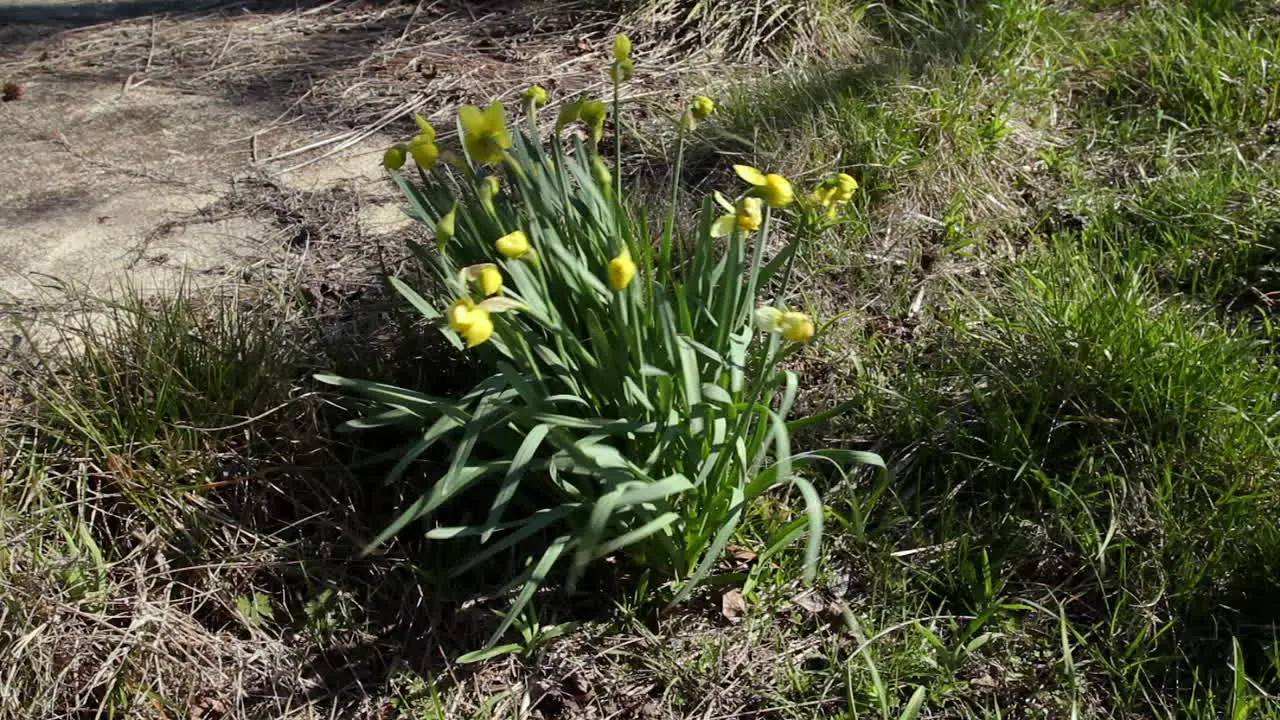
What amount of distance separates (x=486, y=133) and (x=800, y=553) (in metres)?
1.12

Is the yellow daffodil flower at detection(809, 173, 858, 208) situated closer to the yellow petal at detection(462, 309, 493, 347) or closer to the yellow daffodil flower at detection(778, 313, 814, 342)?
the yellow daffodil flower at detection(778, 313, 814, 342)

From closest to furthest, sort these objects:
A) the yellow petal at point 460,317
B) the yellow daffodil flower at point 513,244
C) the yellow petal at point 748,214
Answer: the yellow petal at point 460,317 → the yellow daffodil flower at point 513,244 → the yellow petal at point 748,214

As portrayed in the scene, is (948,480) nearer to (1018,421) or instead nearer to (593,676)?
(1018,421)

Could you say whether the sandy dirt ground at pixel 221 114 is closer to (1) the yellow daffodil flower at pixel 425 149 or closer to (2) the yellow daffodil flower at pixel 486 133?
(1) the yellow daffodil flower at pixel 425 149

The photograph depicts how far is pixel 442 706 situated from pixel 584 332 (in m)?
0.77

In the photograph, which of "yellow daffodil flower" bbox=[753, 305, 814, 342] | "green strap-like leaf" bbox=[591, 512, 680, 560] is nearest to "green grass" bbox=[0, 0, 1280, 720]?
"green strap-like leaf" bbox=[591, 512, 680, 560]

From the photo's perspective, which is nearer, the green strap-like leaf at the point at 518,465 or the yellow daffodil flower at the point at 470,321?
the yellow daffodil flower at the point at 470,321

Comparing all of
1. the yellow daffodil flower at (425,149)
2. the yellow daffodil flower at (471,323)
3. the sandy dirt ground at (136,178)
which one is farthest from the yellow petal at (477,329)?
the sandy dirt ground at (136,178)

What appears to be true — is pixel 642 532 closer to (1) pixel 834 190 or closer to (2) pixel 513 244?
(2) pixel 513 244

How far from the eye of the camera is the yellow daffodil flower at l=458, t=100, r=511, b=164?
184 cm

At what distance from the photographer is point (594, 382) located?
6.80 ft

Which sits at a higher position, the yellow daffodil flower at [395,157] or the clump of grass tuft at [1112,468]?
the yellow daffodil flower at [395,157]

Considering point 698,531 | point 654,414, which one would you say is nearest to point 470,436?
point 654,414

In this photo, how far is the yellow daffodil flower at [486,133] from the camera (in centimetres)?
184
